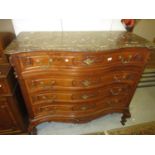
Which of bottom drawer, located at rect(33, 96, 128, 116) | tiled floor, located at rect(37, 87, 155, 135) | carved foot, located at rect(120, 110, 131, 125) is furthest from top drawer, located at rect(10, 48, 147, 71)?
tiled floor, located at rect(37, 87, 155, 135)

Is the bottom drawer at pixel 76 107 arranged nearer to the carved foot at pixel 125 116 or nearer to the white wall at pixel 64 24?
the carved foot at pixel 125 116

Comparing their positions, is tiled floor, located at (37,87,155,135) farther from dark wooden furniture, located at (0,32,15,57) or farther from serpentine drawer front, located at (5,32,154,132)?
dark wooden furniture, located at (0,32,15,57)

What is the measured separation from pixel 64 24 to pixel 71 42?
1.44ft

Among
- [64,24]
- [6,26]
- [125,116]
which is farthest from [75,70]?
[125,116]

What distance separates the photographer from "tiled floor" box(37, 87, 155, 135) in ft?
5.82

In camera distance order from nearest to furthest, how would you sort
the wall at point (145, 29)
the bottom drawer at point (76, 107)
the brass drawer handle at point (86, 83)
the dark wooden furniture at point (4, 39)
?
the dark wooden furniture at point (4, 39) < the brass drawer handle at point (86, 83) < the bottom drawer at point (76, 107) < the wall at point (145, 29)

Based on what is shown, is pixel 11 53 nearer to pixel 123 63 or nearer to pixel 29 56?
pixel 29 56

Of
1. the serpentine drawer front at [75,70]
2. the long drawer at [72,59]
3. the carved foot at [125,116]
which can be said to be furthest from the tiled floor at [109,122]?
the long drawer at [72,59]

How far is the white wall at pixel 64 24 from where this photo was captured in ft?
4.78

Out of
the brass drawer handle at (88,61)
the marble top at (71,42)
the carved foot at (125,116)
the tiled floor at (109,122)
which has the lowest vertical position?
the tiled floor at (109,122)

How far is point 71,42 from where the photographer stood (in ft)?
3.89

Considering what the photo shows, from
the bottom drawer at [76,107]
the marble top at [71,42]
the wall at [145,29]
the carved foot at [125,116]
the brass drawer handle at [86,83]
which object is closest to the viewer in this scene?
the marble top at [71,42]

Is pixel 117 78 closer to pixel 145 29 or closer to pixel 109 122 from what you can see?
pixel 109 122

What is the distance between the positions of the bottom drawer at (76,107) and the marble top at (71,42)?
63 centimetres
